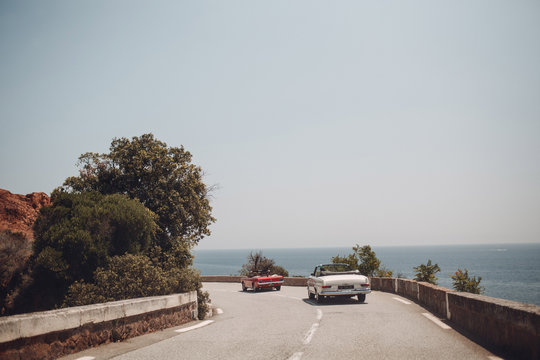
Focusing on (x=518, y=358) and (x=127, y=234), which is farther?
(x=127, y=234)

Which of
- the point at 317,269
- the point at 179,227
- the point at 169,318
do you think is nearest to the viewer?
the point at 169,318

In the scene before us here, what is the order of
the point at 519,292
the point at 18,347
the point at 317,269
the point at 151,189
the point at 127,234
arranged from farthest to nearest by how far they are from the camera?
the point at 519,292, the point at 151,189, the point at 317,269, the point at 127,234, the point at 18,347

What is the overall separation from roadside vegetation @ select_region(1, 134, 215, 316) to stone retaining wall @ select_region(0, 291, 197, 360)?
2.61 metres

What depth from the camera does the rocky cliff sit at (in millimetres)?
20875

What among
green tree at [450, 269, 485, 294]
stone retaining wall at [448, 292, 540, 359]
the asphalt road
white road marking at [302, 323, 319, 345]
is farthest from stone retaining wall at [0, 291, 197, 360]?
green tree at [450, 269, 485, 294]

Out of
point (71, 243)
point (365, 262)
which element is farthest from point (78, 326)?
point (365, 262)

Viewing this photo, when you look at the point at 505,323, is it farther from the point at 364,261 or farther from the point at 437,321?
the point at 364,261

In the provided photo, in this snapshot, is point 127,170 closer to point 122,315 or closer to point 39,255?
point 39,255

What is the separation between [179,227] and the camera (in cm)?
2050

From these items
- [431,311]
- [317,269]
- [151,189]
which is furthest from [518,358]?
[151,189]

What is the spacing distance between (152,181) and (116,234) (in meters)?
5.23

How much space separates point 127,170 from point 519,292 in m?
79.2

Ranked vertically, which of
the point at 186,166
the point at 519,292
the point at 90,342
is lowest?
the point at 519,292

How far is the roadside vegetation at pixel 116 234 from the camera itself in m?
11.6
